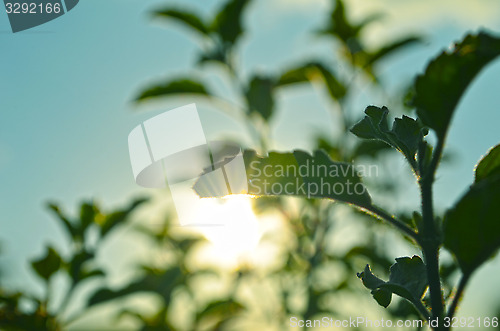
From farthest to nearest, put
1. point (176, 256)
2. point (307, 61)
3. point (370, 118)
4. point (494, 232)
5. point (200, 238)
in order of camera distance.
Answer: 1. point (176, 256)
2. point (200, 238)
3. point (307, 61)
4. point (370, 118)
5. point (494, 232)

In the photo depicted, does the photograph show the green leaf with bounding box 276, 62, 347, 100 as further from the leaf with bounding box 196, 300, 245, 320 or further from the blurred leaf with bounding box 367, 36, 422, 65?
the leaf with bounding box 196, 300, 245, 320

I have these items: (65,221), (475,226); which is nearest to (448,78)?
(475,226)

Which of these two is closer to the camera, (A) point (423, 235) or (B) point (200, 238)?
(A) point (423, 235)

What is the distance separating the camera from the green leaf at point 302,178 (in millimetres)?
834

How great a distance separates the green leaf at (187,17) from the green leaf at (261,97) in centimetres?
48

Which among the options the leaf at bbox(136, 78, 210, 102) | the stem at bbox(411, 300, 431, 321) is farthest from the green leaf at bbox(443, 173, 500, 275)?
the leaf at bbox(136, 78, 210, 102)

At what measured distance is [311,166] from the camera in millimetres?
842

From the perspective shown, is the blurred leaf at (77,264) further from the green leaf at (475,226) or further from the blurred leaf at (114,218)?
the green leaf at (475,226)

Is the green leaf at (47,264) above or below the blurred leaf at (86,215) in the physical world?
below

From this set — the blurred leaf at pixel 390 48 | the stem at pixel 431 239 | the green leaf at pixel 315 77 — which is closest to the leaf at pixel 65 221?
the green leaf at pixel 315 77

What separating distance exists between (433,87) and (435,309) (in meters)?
0.37

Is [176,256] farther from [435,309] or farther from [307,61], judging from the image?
[435,309]

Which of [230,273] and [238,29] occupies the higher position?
[238,29]

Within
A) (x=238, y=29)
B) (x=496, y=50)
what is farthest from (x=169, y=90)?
(x=496, y=50)
